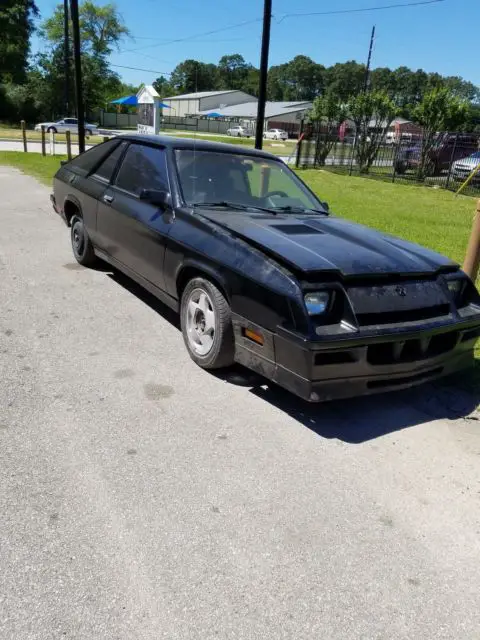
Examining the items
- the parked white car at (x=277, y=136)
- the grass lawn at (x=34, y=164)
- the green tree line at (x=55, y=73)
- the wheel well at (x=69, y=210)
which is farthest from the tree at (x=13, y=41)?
the wheel well at (x=69, y=210)

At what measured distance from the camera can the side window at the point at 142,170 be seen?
449 cm

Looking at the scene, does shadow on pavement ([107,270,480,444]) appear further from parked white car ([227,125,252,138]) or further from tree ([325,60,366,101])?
tree ([325,60,366,101])

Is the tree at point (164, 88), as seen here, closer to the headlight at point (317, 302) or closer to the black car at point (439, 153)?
the black car at point (439, 153)

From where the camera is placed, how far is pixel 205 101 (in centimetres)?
10194

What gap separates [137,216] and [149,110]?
12520mm

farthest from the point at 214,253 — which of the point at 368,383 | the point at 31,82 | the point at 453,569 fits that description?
the point at 31,82

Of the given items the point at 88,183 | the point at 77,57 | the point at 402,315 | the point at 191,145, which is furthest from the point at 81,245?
the point at 77,57

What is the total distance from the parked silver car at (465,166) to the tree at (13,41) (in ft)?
171

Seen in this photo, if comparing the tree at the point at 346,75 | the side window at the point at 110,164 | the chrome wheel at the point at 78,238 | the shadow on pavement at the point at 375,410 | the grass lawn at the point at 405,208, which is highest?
the tree at the point at 346,75

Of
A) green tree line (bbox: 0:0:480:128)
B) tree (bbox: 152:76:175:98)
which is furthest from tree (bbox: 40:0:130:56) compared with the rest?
tree (bbox: 152:76:175:98)

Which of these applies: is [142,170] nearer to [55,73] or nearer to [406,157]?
[406,157]

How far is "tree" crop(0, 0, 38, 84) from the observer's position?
55562 mm

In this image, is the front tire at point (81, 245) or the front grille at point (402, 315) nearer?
the front grille at point (402, 315)

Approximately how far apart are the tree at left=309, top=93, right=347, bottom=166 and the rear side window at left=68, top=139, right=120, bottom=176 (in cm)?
1855
